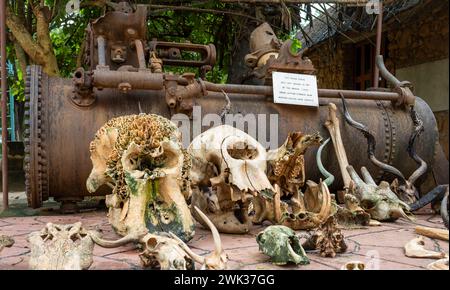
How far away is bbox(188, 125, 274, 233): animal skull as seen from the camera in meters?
2.31

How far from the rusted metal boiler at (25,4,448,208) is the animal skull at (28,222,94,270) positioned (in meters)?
1.37

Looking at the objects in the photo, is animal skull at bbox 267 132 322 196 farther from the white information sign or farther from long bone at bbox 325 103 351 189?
the white information sign

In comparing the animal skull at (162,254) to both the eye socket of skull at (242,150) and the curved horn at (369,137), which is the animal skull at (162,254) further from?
the curved horn at (369,137)

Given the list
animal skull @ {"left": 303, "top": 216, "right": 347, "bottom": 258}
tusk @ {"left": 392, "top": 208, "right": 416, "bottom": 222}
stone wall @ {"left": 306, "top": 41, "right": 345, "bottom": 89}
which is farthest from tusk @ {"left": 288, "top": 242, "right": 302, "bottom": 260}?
stone wall @ {"left": 306, "top": 41, "right": 345, "bottom": 89}

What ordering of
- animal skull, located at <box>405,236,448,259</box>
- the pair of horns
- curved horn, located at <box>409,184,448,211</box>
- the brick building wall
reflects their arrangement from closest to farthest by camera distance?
animal skull, located at <box>405,236,448,259</box> → curved horn, located at <box>409,184,448,211</box> → the pair of horns → the brick building wall

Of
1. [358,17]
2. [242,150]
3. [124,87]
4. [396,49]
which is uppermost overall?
[358,17]

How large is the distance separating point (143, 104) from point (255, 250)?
1.59 metres

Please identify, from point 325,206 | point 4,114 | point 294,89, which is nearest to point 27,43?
point 4,114

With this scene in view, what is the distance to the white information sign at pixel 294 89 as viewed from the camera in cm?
367

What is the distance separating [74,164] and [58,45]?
211 inches

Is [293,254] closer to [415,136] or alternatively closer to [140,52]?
[140,52]

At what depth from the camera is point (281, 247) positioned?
1.89 m

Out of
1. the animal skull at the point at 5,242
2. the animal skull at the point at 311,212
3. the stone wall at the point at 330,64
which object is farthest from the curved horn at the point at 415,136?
the stone wall at the point at 330,64

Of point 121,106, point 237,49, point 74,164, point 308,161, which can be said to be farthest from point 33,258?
point 237,49
